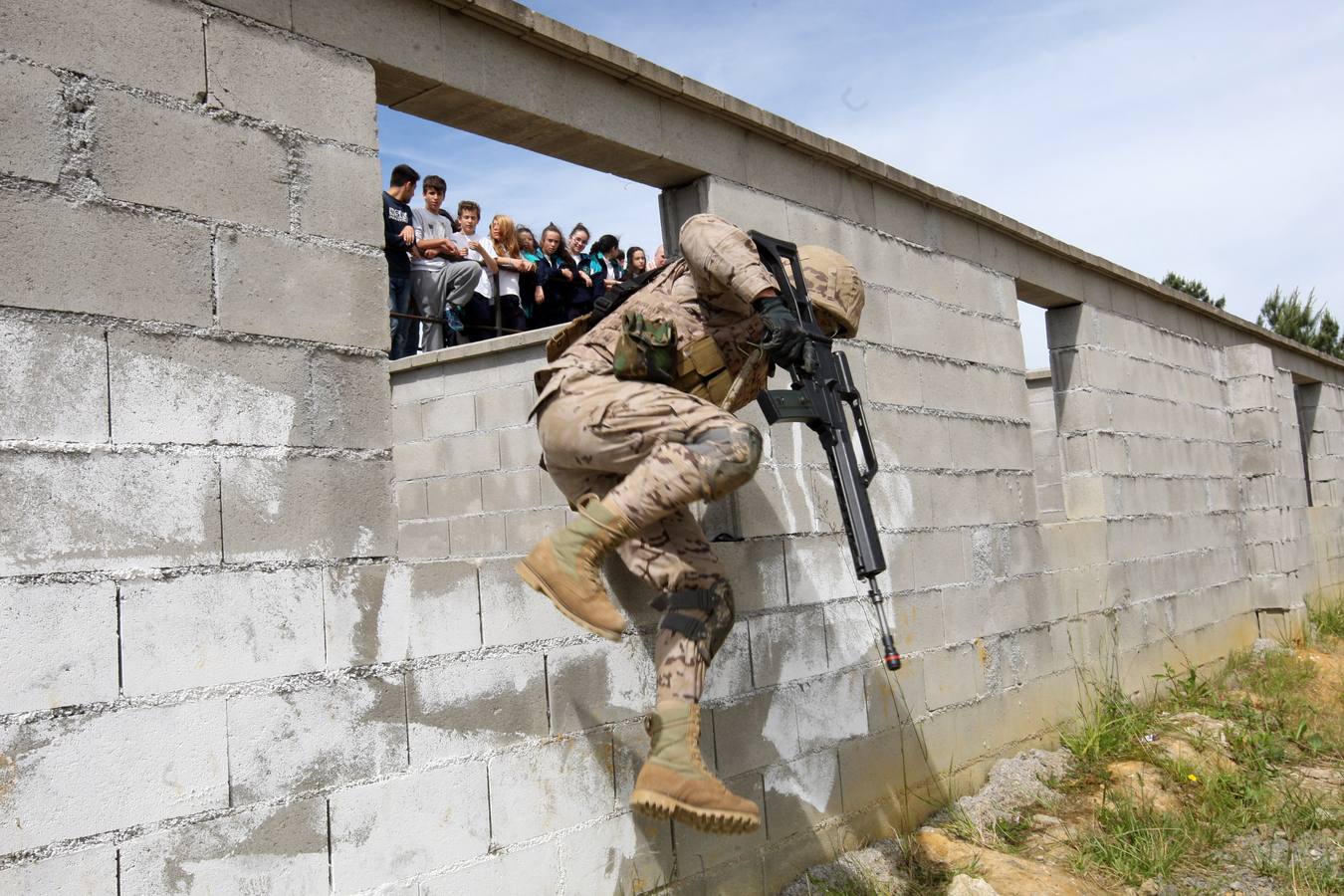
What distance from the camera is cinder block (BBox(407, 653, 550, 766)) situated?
3039mm

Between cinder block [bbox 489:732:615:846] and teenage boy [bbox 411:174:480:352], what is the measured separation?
320 centimetres

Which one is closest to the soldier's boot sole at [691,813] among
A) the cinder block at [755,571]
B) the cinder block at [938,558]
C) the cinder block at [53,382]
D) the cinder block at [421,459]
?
the cinder block at [755,571]

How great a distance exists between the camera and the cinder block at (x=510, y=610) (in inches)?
128

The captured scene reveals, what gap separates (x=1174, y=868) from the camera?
4.40 m

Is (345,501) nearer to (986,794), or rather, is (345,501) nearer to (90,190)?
(90,190)

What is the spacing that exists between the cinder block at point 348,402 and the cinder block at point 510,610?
0.49 m

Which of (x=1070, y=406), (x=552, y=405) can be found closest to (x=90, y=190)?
(x=552, y=405)

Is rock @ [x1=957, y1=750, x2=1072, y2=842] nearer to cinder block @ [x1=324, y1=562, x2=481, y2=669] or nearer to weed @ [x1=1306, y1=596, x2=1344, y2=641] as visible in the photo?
cinder block @ [x1=324, y1=562, x2=481, y2=669]

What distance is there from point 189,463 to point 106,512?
0.73 ft

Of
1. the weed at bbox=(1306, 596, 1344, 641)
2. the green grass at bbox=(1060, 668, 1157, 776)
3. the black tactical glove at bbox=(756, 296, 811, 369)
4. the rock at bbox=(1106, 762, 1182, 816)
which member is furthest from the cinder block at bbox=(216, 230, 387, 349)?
the weed at bbox=(1306, 596, 1344, 641)

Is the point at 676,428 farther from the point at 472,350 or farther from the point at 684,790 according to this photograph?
the point at 472,350

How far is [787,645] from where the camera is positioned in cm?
429

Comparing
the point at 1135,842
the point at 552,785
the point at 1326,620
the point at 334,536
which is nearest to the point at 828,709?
the point at 1135,842

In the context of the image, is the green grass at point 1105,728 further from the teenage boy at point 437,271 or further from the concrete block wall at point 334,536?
the teenage boy at point 437,271
